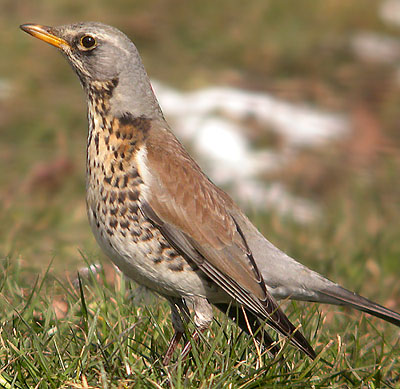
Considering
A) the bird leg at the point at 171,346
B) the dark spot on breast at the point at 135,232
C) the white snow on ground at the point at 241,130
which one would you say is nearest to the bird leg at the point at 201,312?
the bird leg at the point at 171,346

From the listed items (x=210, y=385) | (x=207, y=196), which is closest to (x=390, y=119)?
(x=207, y=196)

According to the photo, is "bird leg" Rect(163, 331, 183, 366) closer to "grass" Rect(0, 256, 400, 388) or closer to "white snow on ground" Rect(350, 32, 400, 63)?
"grass" Rect(0, 256, 400, 388)

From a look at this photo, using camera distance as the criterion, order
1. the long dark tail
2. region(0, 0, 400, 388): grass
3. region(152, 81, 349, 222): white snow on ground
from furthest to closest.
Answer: region(152, 81, 349, 222): white snow on ground → the long dark tail → region(0, 0, 400, 388): grass

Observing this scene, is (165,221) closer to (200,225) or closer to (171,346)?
(200,225)

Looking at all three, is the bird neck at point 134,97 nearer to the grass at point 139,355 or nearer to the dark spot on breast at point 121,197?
the dark spot on breast at point 121,197

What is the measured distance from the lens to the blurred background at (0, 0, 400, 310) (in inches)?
258

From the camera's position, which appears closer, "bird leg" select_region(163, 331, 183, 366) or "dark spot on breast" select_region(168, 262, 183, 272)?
"bird leg" select_region(163, 331, 183, 366)

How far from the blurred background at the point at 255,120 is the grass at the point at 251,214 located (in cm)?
2

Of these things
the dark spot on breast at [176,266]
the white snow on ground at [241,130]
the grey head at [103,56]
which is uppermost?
the grey head at [103,56]

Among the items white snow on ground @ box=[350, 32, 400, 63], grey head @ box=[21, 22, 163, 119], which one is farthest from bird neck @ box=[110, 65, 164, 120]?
white snow on ground @ box=[350, 32, 400, 63]

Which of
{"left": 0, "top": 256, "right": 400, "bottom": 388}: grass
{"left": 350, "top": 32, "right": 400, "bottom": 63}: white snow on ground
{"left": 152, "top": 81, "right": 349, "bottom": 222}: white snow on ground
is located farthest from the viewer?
{"left": 350, "top": 32, "right": 400, "bottom": 63}: white snow on ground

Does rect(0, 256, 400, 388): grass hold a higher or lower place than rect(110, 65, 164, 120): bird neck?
lower

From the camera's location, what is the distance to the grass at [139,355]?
11.4ft

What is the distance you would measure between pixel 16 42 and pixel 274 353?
22.5 ft
